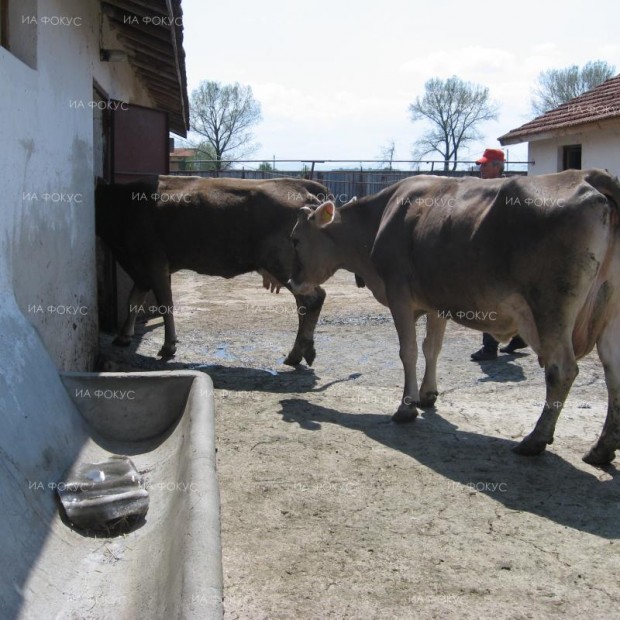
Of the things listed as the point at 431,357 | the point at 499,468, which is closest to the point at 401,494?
the point at 499,468

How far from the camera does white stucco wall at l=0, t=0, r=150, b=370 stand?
5.26m

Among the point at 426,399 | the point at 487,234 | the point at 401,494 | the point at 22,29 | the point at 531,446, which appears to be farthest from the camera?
the point at 426,399

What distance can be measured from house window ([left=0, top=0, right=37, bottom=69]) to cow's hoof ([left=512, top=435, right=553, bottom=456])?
173 inches

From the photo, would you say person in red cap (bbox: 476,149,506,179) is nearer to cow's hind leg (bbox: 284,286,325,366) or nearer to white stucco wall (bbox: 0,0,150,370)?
cow's hind leg (bbox: 284,286,325,366)

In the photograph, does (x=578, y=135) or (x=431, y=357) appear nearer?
(x=431, y=357)

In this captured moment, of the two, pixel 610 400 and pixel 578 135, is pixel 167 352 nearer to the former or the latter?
pixel 610 400

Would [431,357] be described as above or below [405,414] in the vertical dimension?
above

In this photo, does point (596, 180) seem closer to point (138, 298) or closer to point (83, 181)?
point (83, 181)

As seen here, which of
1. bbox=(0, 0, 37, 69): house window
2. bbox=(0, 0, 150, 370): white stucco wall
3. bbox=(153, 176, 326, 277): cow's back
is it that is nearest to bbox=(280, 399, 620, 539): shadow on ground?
bbox=(0, 0, 150, 370): white stucco wall

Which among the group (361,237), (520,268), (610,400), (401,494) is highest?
(361,237)

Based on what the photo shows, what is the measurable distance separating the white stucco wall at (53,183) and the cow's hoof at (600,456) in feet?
12.1

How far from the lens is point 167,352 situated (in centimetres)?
874

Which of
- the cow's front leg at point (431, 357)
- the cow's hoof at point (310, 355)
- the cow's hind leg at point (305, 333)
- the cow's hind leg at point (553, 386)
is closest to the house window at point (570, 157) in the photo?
the cow's hind leg at point (305, 333)

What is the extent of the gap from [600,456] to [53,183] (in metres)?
4.48
